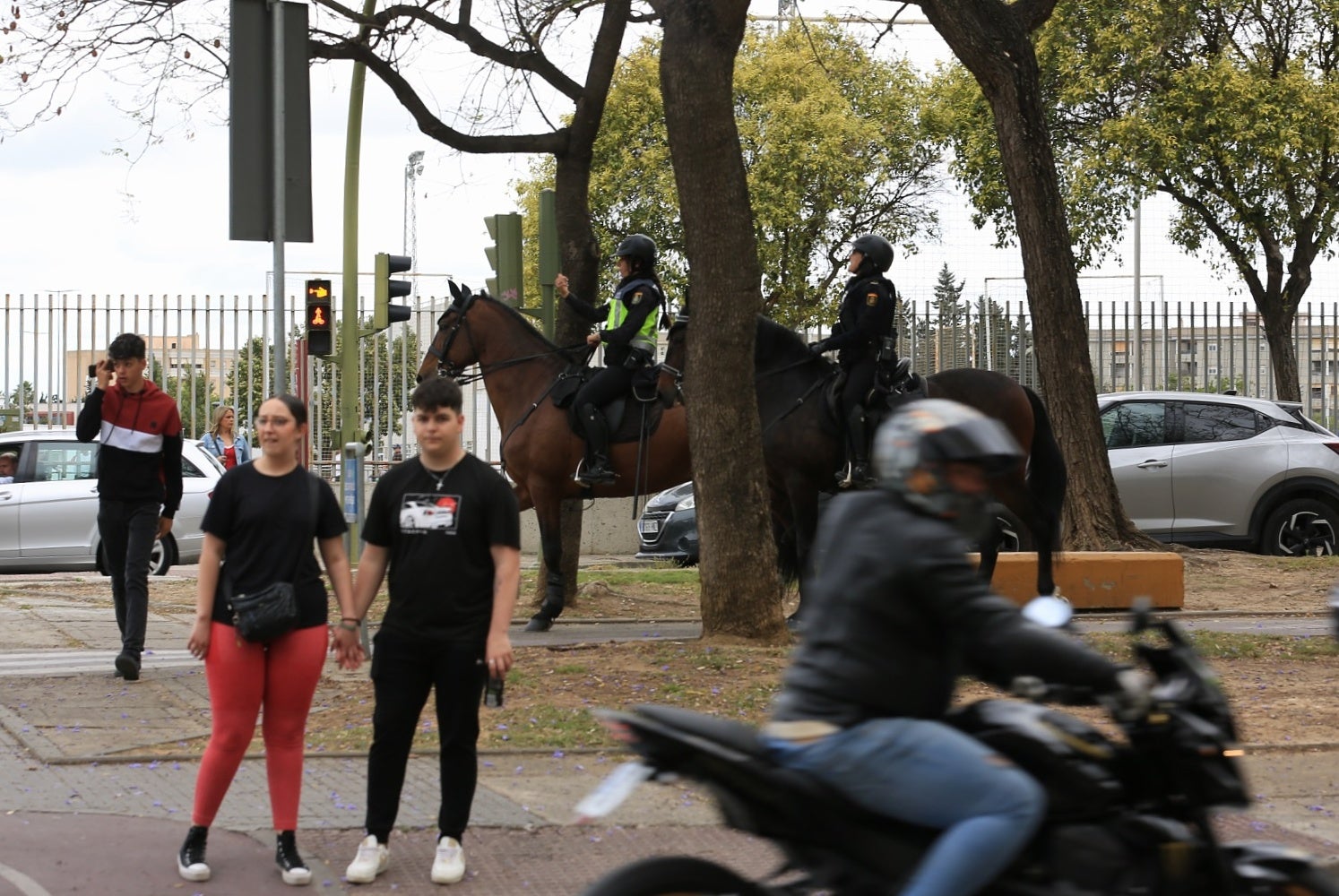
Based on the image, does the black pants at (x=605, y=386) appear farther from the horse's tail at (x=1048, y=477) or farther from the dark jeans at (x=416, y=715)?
the dark jeans at (x=416, y=715)

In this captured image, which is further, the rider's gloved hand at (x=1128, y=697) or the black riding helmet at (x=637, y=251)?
the black riding helmet at (x=637, y=251)

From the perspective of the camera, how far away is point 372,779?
5.71 m

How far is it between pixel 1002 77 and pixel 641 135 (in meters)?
22.5

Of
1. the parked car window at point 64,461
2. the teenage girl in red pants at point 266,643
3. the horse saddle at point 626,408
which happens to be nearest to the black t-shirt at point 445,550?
the teenage girl in red pants at point 266,643

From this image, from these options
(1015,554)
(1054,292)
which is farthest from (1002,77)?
(1015,554)

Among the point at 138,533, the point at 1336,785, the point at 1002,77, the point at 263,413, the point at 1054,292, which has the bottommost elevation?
the point at 1336,785

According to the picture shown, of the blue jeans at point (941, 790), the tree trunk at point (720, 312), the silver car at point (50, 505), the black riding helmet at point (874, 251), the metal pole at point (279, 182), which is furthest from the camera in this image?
the silver car at point (50, 505)

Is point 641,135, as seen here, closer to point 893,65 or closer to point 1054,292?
point 893,65

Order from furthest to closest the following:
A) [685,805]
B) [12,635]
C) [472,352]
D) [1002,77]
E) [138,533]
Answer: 1. [1002,77]
2. [472,352]
3. [12,635]
4. [138,533]
5. [685,805]

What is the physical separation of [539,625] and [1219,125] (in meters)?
17.3

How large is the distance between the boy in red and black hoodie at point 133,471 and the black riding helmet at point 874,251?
5271mm

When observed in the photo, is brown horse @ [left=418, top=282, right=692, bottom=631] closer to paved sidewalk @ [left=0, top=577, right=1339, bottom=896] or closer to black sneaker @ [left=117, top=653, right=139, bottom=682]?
black sneaker @ [left=117, top=653, right=139, bottom=682]

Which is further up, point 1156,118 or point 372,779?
point 1156,118

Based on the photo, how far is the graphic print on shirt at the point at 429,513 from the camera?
18.5 ft
